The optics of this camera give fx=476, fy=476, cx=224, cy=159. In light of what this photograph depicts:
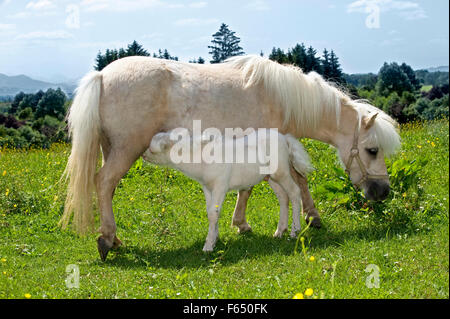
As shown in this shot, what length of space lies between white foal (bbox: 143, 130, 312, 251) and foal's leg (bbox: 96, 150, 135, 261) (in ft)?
0.98

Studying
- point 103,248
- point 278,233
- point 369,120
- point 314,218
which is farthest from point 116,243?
point 369,120

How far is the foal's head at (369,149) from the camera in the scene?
5.98 m

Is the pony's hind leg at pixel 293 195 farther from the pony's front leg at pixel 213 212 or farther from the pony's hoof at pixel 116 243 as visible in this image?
the pony's hoof at pixel 116 243

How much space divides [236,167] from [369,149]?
5.99ft

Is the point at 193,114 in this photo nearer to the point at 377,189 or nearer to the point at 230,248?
the point at 230,248

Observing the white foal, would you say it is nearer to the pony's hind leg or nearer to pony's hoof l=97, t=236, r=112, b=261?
the pony's hind leg

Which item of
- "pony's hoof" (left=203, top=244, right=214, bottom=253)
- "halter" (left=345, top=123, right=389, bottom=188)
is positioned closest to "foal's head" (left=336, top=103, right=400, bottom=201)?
"halter" (left=345, top=123, right=389, bottom=188)

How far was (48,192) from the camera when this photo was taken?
816cm

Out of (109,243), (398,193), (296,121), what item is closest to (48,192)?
(109,243)

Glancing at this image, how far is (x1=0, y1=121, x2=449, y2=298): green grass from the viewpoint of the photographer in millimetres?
4207

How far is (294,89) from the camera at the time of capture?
6.00 m

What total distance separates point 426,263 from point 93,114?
150 inches

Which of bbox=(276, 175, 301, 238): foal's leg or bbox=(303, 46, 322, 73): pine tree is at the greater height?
bbox=(303, 46, 322, 73): pine tree
